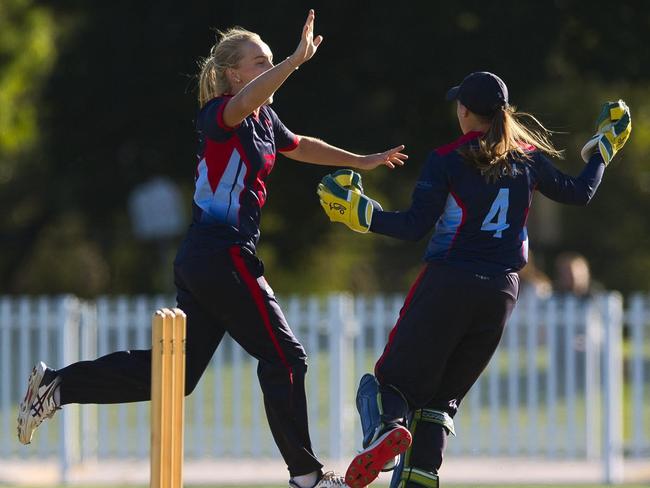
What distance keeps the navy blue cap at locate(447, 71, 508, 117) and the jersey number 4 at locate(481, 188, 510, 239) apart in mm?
333

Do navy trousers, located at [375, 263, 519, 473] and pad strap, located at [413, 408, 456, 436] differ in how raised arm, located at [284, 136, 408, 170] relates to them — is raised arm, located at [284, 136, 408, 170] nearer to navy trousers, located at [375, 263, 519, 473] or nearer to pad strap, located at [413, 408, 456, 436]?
navy trousers, located at [375, 263, 519, 473]

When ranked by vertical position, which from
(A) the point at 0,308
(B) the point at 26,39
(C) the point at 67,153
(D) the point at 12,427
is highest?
(B) the point at 26,39

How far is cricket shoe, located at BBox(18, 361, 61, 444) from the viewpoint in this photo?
5.34 meters

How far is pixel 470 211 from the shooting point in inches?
196

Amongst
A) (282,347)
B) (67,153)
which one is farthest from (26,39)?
(282,347)

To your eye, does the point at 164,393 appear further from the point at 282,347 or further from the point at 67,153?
the point at 67,153

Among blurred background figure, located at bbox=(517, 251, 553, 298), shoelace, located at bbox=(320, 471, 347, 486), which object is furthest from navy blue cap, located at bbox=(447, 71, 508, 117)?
blurred background figure, located at bbox=(517, 251, 553, 298)

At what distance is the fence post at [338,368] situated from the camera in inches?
387

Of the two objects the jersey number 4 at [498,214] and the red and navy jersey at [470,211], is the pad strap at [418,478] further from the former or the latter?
the jersey number 4 at [498,214]

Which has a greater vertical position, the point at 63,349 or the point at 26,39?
the point at 26,39

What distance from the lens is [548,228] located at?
101 feet

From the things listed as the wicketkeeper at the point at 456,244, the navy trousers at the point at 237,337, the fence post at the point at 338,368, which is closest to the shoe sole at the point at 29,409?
the navy trousers at the point at 237,337

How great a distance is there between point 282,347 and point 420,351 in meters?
0.54

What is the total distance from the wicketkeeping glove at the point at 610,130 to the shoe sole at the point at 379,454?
4.73 ft
